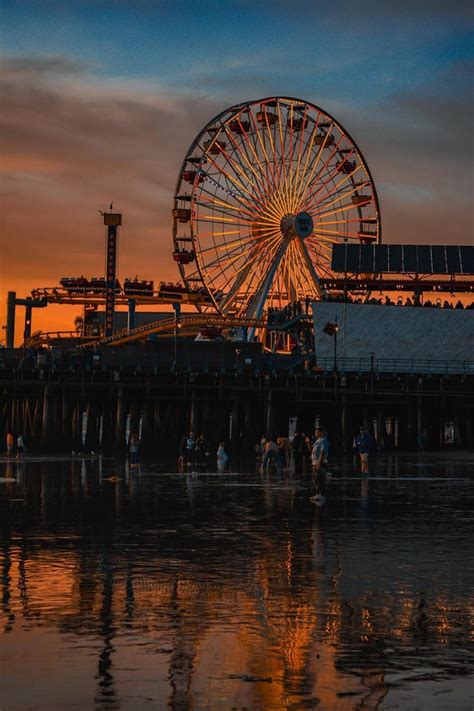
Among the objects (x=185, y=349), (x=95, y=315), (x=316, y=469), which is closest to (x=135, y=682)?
(x=316, y=469)

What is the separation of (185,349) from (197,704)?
109 meters

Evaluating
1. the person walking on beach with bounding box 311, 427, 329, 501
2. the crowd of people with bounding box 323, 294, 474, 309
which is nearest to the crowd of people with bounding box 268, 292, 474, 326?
the crowd of people with bounding box 323, 294, 474, 309

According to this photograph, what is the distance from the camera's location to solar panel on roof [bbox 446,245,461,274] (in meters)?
116

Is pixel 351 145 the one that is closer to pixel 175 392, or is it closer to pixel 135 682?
pixel 175 392

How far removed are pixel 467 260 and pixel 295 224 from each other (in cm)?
2271

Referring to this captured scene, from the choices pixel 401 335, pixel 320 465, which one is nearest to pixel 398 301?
pixel 401 335

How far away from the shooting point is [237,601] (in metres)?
14.3

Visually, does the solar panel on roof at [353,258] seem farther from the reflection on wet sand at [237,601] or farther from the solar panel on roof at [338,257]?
the reflection on wet sand at [237,601]

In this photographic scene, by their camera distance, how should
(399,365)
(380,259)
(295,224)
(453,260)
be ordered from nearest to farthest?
(295,224) < (399,365) < (380,259) < (453,260)

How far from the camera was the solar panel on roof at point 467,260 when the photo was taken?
116625mm

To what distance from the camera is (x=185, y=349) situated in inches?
4646

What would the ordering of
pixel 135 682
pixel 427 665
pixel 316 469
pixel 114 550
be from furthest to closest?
pixel 316 469 < pixel 114 550 < pixel 427 665 < pixel 135 682

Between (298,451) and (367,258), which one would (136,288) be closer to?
(367,258)

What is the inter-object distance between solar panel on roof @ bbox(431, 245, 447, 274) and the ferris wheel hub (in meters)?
17.1
